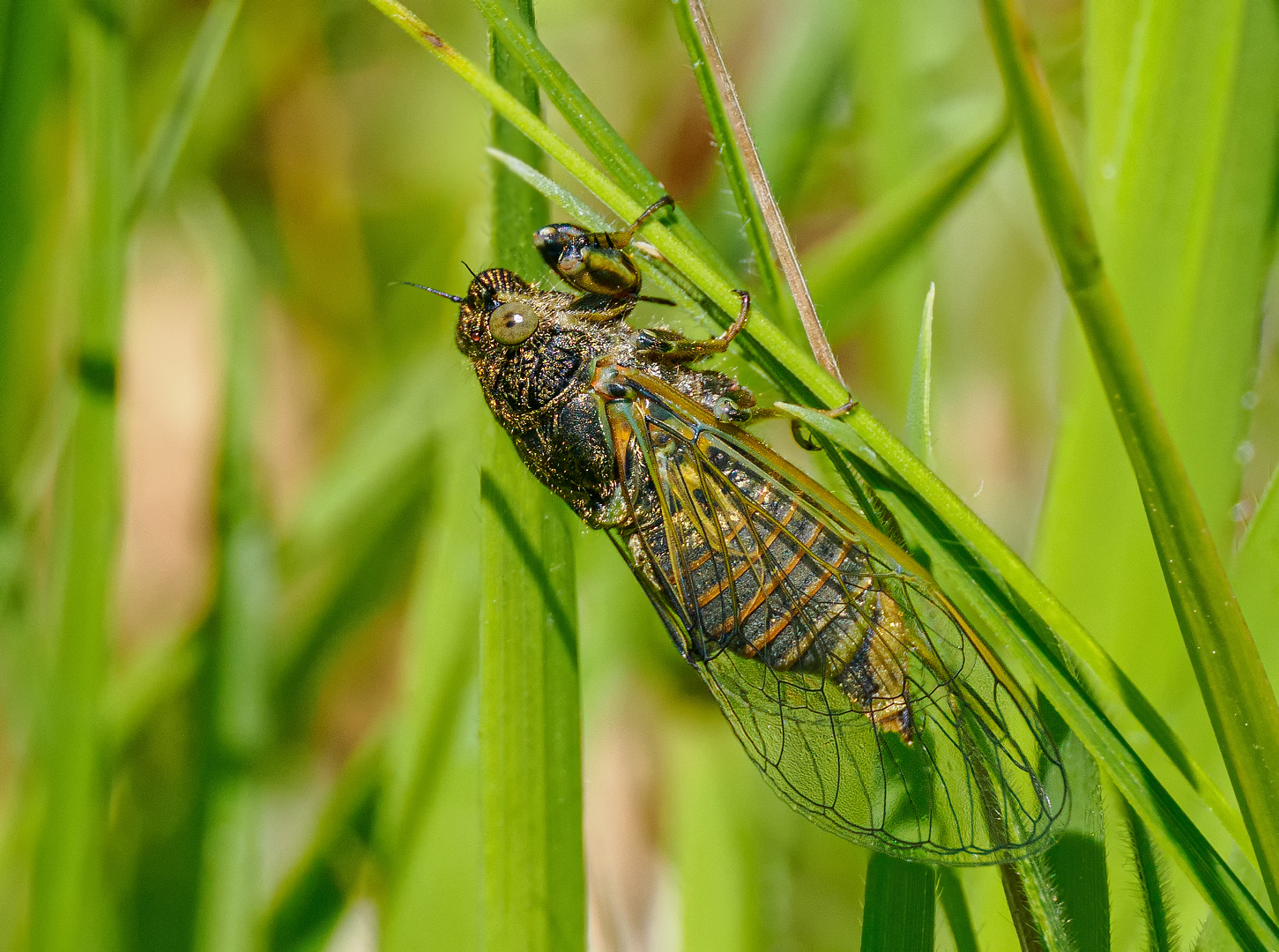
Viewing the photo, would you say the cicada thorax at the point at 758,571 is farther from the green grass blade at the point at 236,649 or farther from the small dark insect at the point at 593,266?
the green grass blade at the point at 236,649

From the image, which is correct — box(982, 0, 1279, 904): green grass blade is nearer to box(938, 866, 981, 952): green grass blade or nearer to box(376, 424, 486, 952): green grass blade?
box(938, 866, 981, 952): green grass blade

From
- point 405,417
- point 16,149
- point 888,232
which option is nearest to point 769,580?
point 888,232

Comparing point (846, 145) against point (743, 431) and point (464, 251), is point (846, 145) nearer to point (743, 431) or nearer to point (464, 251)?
point (464, 251)

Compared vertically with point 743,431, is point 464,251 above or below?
above

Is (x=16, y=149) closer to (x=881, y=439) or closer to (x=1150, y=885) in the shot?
(x=881, y=439)

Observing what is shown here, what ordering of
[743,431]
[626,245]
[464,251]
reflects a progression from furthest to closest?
1. [464,251]
2. [743,431]
3. [626,245]

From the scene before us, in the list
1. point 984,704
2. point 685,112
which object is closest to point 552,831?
point 984,704
